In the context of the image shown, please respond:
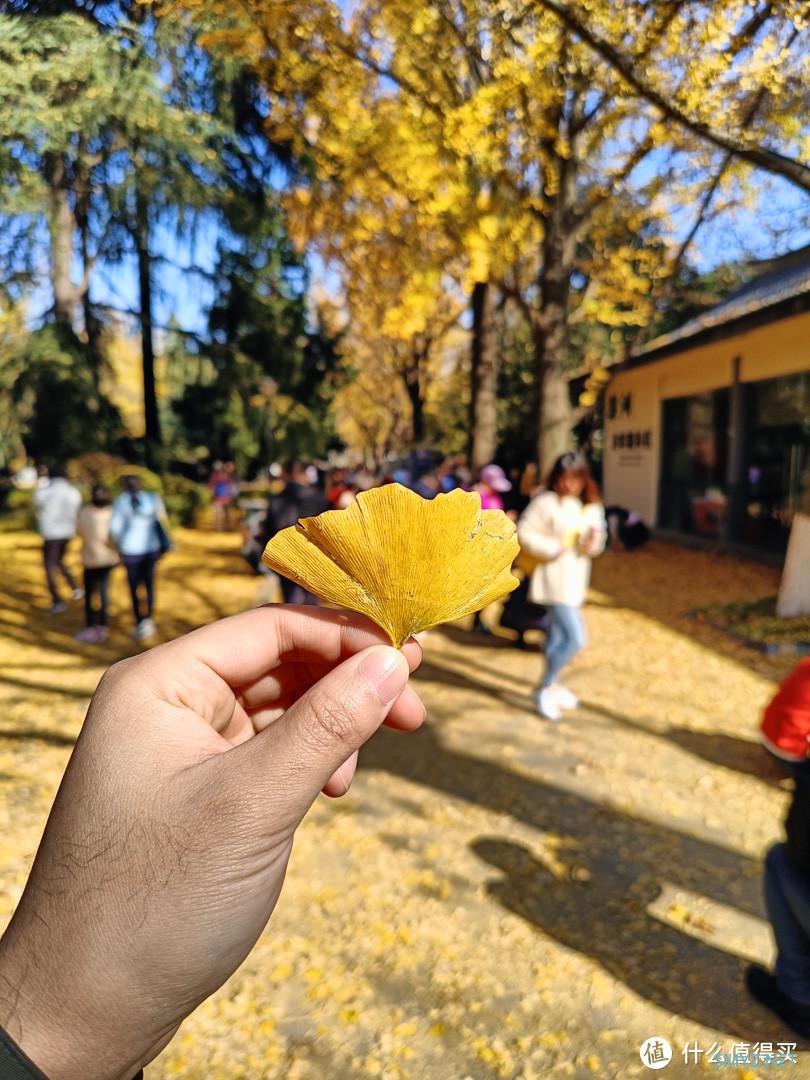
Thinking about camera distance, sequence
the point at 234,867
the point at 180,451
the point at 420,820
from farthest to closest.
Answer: the point at 180,451 → the point at 420,820 → the point at 234,867

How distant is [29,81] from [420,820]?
4210 mm

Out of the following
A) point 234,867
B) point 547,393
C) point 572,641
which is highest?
point 547,393

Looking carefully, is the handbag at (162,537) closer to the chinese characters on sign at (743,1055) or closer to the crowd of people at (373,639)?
the crowd of people at (373,639)

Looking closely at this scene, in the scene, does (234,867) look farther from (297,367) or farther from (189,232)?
(297,367)

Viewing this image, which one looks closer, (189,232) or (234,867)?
(234,867)

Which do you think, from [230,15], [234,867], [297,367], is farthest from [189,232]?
[297,367]

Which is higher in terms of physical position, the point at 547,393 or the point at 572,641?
the point at 547,393

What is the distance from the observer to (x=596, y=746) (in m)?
5.07

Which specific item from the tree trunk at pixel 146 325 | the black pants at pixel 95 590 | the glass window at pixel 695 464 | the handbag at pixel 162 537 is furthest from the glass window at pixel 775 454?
the black pants at pixel 95 590

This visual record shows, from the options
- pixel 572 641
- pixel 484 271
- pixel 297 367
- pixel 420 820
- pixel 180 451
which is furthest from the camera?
pixel 180 451

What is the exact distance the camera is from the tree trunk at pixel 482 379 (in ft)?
36.5

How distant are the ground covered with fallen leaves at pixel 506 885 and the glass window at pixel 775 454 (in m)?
6.69

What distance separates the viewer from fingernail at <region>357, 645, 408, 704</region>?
3.78 ft

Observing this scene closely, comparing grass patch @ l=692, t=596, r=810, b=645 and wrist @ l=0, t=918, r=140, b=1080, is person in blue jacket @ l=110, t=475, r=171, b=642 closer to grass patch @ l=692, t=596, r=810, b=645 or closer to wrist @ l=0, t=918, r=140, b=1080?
wrist @ l=0, t=918, r=140, b=1080
